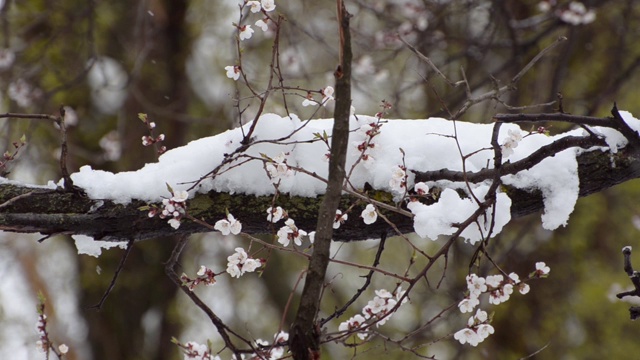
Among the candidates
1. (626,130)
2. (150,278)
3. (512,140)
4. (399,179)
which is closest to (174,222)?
(399,179)

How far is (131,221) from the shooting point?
6.14ft

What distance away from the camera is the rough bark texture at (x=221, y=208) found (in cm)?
183

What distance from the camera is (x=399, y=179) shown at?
178 cm

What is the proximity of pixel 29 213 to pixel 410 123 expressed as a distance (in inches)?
48.4

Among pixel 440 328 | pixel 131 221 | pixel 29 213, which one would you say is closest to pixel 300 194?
pixel 131 221

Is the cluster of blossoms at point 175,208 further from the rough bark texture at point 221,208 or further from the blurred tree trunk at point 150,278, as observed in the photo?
the blurred tree trunk at point 150,278

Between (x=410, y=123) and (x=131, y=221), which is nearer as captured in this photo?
(x=131, y=221)

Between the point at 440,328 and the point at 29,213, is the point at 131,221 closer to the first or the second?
the point at 29,213

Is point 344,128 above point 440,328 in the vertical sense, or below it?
below

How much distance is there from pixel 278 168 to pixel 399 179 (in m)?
0.35

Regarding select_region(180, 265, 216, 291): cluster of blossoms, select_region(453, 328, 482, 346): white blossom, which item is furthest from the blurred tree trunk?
select_region(453, 328, 482, 346): white blossom

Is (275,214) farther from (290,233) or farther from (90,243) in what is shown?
(90,243)

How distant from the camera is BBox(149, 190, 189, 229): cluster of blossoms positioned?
1736 mm

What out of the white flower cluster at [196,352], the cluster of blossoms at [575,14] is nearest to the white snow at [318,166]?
the white flower cluster at [196,352]
